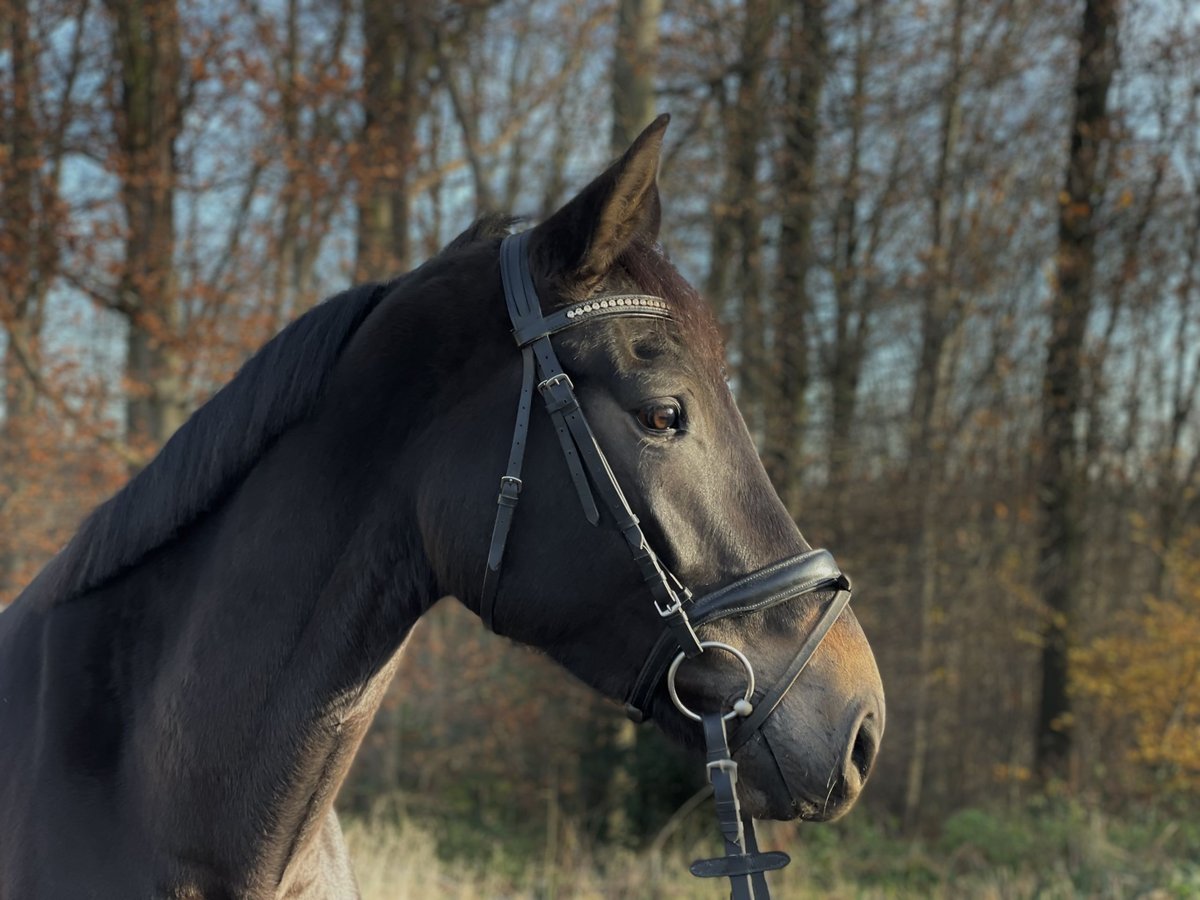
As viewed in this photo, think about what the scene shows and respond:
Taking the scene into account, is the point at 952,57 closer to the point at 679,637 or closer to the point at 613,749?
the point at 613,749

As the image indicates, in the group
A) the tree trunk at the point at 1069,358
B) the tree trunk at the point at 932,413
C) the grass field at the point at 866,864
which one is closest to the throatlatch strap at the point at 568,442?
the grass field at the point at 866,864

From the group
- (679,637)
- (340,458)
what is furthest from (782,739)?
(340,458)

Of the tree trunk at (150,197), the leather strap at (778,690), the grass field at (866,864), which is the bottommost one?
the grass field at (866,864)

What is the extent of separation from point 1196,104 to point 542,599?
42.9ft

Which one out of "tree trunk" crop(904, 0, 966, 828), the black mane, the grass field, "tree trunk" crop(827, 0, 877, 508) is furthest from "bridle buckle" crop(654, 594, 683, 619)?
"tree trunk" crop(904, 0, 966, 828)

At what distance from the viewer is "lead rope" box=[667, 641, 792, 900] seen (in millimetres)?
1764

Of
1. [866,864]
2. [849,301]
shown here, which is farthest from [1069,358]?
[866,864]

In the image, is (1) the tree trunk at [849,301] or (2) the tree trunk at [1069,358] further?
(2) the tree trunk at [1069,358]

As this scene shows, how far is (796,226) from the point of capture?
452 inches

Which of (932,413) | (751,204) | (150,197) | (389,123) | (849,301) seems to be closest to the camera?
(150,197)

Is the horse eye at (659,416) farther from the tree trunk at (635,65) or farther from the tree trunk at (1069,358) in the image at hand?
the tree trunk at (1069,358)

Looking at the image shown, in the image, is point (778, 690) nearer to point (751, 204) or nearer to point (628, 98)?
point (628, 98)

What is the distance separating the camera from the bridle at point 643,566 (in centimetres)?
179

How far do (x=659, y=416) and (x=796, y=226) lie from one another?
1013 cm
